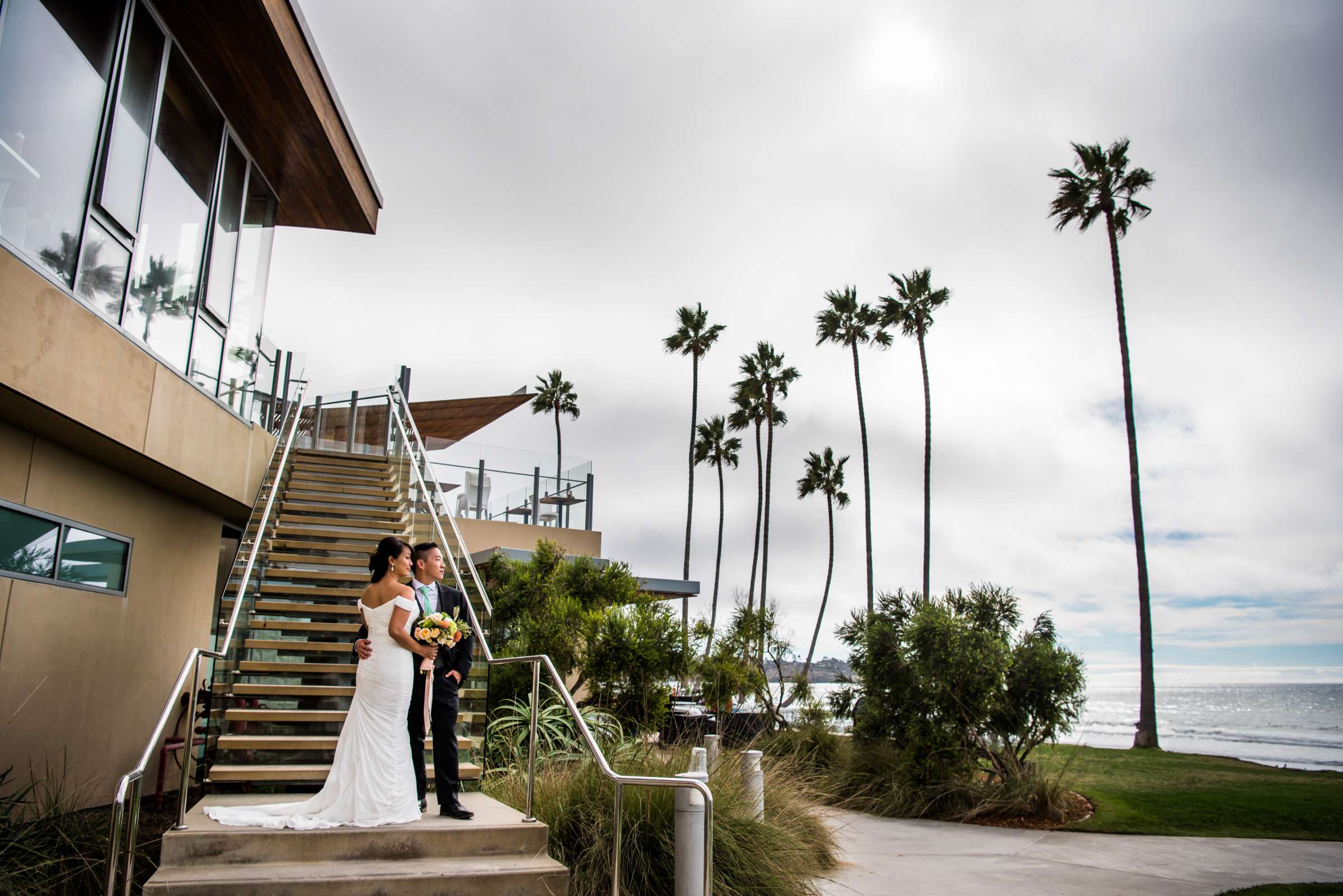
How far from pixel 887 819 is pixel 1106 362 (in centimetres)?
1741

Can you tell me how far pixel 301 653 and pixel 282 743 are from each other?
1.73 metres

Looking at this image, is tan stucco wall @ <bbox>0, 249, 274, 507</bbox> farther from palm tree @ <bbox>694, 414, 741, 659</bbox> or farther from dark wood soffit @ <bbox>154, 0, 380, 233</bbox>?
palm tree @ <bbox>694, 414, 741, 659</bbox>

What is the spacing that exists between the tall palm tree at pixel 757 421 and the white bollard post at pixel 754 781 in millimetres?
27398

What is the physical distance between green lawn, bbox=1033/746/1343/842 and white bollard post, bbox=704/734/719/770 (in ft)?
17.1

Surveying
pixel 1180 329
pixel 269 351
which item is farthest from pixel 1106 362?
pixel 269 351

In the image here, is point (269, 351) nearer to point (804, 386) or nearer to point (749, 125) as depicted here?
point (749, 125)

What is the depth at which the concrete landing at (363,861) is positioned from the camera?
174 inches

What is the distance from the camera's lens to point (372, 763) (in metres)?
5.25

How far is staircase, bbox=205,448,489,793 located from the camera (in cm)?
649

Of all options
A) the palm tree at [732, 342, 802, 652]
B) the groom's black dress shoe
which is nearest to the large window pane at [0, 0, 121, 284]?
the groom's black dress shoe

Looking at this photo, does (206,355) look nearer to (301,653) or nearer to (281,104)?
(281,104)

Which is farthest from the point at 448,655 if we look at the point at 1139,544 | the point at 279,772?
the point at 1139,544

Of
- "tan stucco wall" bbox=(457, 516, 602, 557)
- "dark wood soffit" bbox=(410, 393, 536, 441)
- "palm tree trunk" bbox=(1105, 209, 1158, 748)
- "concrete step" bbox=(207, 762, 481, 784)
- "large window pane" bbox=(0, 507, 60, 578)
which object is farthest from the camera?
"dark wood soffit" bbox=(410, 393, 536, 441)

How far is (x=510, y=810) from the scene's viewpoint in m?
5.84
